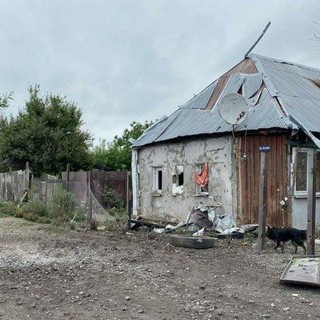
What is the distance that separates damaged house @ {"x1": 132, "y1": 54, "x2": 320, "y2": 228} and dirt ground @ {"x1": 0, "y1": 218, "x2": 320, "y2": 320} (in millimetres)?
2553

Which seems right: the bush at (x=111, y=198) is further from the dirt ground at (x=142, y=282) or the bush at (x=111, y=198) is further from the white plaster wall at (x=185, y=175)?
the dirt ground at (x=142, y=282)

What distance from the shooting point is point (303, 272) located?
6.78m

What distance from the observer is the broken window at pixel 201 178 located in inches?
530

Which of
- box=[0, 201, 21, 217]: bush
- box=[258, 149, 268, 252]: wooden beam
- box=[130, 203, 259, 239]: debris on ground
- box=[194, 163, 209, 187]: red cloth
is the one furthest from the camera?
box=[0, 201, 21, 217]: bush

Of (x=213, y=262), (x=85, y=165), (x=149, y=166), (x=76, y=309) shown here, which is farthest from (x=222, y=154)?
(x=85, y=165)

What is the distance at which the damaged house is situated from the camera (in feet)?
39.5

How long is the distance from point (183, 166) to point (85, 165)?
13746mm

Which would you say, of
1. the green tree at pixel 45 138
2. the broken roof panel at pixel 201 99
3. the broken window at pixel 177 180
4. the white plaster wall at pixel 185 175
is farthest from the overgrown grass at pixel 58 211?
the green tree at pixel 45 138

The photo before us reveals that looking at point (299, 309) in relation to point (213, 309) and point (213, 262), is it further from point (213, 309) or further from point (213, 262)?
point (213, 262)

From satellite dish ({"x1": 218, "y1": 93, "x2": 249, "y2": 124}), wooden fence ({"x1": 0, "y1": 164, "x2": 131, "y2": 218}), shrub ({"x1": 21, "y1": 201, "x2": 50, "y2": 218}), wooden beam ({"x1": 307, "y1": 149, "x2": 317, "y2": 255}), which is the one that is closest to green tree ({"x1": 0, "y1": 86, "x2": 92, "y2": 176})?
wooden fence ({"x1": 0, "y1": 164, "x2": 131, "y2": 218})

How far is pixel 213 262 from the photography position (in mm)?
8117

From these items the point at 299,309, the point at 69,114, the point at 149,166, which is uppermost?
the point at 69,114

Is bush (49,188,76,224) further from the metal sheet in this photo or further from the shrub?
the metal sheet

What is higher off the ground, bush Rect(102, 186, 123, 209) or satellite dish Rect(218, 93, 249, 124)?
satellite dish Rect(218, 93, 249, 124)
